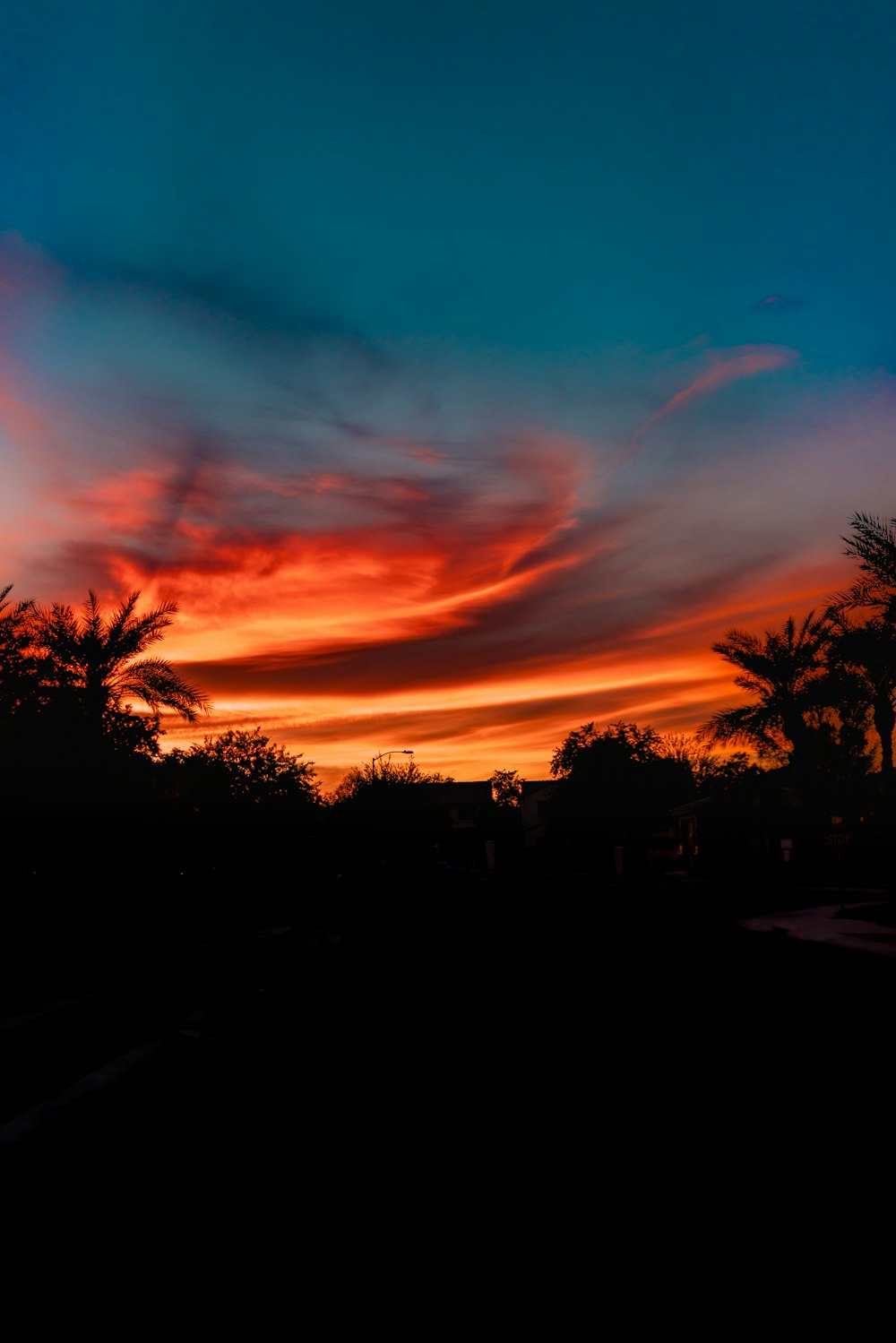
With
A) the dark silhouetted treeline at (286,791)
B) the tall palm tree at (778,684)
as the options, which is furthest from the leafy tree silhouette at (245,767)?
the tall palm tree at (778,684)

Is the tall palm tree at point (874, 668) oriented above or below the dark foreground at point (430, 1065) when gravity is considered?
above

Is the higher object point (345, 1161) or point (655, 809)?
point (655, 809)

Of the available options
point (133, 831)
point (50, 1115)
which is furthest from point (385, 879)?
point (50, 1115)

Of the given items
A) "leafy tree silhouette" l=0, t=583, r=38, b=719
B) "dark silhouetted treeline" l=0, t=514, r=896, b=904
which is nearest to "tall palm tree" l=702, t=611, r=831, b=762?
"dark silhouetted treeline" l=0, t=514, r=896, b=904

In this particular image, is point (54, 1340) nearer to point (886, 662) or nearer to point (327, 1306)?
point (327, 1306)

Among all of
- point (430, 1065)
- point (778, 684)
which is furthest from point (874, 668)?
point (430, 1065)

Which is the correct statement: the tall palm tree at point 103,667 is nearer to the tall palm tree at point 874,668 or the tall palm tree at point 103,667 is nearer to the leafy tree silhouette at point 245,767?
the tall palm tree at point 874,668

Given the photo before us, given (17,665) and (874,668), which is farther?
(874,668)

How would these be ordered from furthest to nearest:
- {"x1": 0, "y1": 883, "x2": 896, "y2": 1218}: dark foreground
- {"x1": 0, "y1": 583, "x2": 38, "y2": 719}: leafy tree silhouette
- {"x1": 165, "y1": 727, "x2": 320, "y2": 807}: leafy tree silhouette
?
{"x1": 165, "y1": 727, "x2": 320, "y2": 807}: leafy tree silhouette
{"x1": 0, "y1": 583, "x2": 38, "y2": 719}: leafy tree silhouette
{"x1": 0, "y1": 883, "x2": 896, "y2": 1218}: dark foreground

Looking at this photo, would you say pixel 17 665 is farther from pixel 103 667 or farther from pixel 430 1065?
pixel 430 1065

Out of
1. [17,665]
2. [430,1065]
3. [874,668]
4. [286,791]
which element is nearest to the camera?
[430,1065]

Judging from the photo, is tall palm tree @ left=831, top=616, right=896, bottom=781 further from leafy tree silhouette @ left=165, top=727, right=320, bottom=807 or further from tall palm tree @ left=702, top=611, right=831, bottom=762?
leafy tree silhouette @ left=165, top=727, right=320, bottom=807

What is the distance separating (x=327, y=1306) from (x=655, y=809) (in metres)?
81.4

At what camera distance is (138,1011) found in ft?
49.1
